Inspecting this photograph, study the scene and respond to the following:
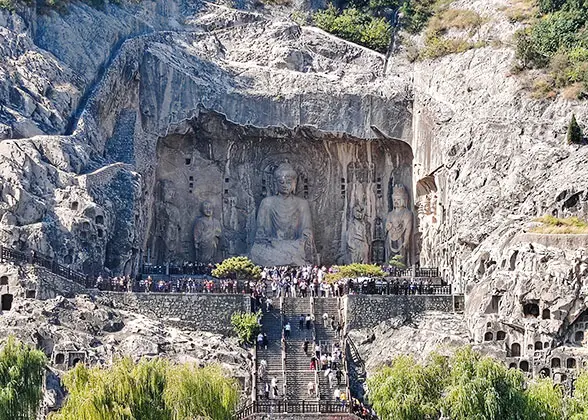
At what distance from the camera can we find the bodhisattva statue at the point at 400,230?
73.4 metres

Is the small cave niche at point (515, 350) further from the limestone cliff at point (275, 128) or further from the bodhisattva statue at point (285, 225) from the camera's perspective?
the bodhisattva statue at point (285, 225)

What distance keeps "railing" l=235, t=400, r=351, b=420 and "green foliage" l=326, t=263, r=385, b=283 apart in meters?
13.7

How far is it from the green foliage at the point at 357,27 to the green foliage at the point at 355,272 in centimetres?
1587

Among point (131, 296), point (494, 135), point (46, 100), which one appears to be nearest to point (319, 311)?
point (131, 296)

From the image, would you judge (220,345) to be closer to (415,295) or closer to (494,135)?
(415,295)

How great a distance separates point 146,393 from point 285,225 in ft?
98.1

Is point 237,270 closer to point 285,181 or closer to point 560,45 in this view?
point 285,181

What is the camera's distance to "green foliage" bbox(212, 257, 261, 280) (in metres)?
66.2

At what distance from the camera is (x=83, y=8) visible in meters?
72.1

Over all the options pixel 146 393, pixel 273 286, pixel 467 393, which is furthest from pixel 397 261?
pixel 146 393

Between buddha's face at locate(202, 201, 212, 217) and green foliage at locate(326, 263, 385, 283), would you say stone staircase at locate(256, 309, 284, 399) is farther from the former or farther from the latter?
buddha's face at locate(202, 201, 212, 217)

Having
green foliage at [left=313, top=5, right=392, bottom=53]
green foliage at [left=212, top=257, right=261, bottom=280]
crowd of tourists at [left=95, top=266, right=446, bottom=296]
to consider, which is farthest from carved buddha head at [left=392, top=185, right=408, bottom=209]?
green foliage at [left=212, top=257, right=261, bottom=280]

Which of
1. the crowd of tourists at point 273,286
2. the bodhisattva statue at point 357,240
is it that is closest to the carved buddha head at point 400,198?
the bodhisattva statue at point 357,240

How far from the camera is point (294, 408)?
5353 centimetres
